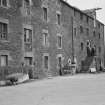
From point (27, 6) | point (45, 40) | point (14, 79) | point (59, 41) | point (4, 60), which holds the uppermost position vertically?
point (27, 6)

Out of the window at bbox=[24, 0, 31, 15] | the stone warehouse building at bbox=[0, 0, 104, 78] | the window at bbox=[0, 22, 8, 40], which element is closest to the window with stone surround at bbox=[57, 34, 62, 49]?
the stone warehouse building at bbox=[0, 0, 104, 78]

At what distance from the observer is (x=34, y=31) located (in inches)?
948

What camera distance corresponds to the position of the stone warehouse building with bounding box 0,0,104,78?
2030cm

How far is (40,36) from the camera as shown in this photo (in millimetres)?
25094

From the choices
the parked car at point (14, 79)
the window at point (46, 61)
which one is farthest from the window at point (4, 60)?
the window at point (46, 61)

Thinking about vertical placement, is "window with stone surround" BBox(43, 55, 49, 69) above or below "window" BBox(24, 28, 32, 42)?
below

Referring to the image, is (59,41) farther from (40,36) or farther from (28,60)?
(28,60)

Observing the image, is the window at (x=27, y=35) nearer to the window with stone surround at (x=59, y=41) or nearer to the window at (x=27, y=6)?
the window at (x=27, y=6)

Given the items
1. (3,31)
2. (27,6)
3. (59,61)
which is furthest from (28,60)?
(59,61)

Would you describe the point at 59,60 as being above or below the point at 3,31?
below

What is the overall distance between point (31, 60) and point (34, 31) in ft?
10.5

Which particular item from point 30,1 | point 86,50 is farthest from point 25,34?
point 86,50

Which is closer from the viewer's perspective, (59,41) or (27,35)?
(27,35)

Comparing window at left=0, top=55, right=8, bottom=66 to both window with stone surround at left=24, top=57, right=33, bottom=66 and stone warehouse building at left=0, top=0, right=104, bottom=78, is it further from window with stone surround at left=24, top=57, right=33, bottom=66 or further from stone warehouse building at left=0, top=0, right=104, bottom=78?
window with stone surround at left=24, top=57, right=33, bottom=66
